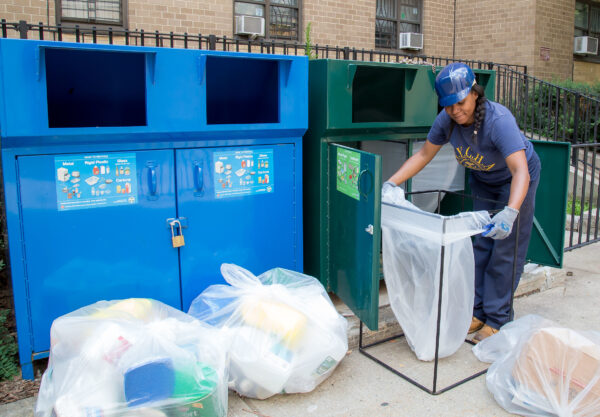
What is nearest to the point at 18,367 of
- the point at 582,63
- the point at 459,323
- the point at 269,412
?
the point at 269,412

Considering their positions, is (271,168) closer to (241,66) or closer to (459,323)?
(241,66)

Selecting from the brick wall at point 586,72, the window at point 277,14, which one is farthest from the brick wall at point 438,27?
the window at point 277,14

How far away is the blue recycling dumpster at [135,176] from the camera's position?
2473 mm

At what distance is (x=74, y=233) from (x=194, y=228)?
2.01ft

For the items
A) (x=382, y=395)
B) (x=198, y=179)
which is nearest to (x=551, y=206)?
(x=382, y=395)

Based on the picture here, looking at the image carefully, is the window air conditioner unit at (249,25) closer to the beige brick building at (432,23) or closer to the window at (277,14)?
the beige brick building at (432,23)

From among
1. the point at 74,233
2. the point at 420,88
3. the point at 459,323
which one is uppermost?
the point at 420,88

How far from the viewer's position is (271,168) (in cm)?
312

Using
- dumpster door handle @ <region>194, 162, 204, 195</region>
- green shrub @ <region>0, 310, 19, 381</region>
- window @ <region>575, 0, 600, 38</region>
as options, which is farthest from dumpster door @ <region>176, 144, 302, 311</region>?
window @ <region>575, 0, 600, 38</region>

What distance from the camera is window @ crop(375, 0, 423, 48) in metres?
10.6

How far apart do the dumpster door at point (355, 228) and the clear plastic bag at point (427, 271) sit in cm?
16

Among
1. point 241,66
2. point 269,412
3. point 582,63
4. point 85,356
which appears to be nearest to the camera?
point 85,356

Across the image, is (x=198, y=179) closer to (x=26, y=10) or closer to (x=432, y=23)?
(x=26, y=10)

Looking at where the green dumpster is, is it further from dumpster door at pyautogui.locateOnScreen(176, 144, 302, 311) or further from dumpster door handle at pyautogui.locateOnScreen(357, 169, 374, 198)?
dumpster door at pyautogui.locateOnScreen(176, 144, 302, 311)
